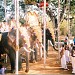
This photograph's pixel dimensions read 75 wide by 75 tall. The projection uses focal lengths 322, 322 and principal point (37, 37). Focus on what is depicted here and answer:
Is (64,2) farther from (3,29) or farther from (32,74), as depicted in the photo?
(32,74)

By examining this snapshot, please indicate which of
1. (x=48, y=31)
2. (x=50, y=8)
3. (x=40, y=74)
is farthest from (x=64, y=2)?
(x=40, y=74)

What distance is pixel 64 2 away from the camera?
20.0 meters

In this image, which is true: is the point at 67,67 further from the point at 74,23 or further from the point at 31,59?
the point at 74,23

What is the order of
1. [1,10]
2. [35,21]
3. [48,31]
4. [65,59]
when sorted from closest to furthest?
[65,59]
[35,21]
[48,31]
[1,10]

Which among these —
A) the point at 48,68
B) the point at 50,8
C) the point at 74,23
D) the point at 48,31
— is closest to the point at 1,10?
the point at 50,8

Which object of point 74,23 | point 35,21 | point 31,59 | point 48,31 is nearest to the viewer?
point 35,21

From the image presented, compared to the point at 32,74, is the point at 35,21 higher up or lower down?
higher up

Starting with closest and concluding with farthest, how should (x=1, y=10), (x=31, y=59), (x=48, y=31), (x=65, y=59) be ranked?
(x=65, y=59) → (x=31, y=59) → (x=48, y=31) → (x=1, y=10)

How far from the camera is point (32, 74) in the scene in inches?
415

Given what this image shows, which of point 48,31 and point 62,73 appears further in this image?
point 48,31

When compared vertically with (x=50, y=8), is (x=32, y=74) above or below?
below

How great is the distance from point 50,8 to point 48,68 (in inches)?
381

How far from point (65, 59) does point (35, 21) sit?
79.2 inches

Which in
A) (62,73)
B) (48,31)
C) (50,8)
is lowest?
(62,73)
